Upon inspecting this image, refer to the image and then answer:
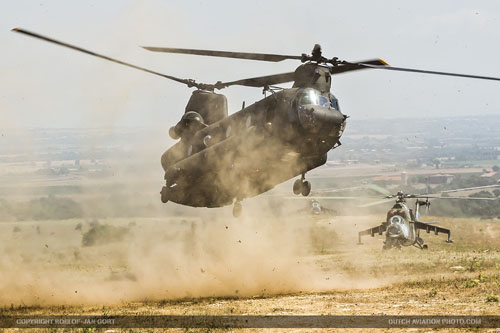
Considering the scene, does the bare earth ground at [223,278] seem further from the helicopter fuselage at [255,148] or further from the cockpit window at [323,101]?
the cockpit window at [323,101]

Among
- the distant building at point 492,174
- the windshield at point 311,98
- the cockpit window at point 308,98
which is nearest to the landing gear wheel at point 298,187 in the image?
the windshield at point 311,98

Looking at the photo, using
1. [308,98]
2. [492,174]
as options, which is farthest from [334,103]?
[492,174]

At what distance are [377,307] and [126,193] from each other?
797 inches

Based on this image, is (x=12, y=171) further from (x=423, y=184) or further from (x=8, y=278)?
(x=423, y=184)

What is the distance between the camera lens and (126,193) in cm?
3334

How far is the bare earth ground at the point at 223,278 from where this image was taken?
55.8 ft

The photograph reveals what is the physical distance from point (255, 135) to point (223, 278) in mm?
8173

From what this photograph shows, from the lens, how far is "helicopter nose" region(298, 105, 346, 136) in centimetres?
1602

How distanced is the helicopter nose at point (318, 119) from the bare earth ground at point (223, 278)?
4822 millimetres

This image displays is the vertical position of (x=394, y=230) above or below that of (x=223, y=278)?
above

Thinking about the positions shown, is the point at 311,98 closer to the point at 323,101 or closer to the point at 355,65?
the point at 323,101

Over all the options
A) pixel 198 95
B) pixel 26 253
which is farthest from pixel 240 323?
pixel 26 253

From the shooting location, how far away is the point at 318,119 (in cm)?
1602

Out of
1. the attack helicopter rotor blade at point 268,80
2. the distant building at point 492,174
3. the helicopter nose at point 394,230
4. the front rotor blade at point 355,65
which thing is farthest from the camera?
the distant building at point 492,174
